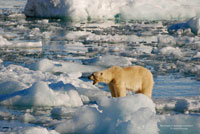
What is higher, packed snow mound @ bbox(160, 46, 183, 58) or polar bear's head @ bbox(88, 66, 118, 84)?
polar bear's head @ bbox(88, 66, 118, 84)

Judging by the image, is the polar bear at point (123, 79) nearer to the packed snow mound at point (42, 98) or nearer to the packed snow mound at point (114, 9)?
the packed snow mound at point (42, 98)

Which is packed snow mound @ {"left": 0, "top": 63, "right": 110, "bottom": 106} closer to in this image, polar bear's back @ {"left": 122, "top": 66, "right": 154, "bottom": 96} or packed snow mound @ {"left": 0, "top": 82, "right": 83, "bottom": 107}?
packed snow mound @ {"left": 0, "top": 82, "right": 83, "bottom": 107}

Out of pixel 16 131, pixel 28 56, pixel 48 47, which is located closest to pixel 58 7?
pixel 48 47

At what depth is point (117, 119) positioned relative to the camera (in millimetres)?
4277

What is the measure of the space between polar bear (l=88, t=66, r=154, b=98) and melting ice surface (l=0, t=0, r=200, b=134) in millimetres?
318

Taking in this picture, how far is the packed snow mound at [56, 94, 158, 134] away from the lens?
4156 mm

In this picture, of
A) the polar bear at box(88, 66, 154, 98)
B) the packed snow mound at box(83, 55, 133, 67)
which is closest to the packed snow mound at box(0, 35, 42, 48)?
the packed snow mound at box(83, 55, 133, 67)

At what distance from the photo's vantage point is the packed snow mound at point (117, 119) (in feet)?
13.6

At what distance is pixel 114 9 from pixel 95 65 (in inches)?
364

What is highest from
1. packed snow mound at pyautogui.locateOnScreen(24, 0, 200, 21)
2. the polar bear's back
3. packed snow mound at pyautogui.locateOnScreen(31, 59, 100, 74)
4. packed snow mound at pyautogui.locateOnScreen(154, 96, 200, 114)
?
packed snow mound at pyautogui.locateOnScreen(24, 0, 200, 21)

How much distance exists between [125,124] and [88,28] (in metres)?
11.2

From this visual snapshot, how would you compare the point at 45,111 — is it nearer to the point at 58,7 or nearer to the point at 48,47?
the point at 48,47

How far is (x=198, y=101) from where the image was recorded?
5.82 meters

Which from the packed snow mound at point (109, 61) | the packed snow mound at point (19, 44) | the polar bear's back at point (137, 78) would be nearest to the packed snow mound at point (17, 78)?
the polar bear's back at point (137, 78)
